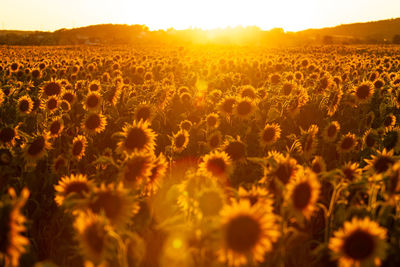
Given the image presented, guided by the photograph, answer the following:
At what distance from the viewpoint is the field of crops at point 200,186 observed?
2018 mm

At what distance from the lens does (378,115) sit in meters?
8.50

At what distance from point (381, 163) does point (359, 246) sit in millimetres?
1606

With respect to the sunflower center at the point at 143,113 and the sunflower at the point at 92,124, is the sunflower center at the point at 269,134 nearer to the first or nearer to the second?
the sunflower center at the point at 143,113

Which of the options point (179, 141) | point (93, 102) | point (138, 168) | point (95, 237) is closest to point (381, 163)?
point (138, 168)

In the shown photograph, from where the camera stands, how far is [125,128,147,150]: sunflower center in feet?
13.3

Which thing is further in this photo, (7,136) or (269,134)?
(269,134)

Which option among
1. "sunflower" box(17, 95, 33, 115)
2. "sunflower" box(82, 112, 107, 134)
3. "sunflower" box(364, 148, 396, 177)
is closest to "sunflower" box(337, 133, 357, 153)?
"sunflower" box(364, 148, 396, 177)

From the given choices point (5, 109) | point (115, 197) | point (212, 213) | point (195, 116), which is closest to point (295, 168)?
point (212, 213)

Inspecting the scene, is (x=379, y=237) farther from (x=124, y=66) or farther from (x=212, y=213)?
(x=124, y=66)

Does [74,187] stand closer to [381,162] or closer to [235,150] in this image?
[235,150]

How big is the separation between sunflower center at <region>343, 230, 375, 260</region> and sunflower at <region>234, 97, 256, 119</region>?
4.88m

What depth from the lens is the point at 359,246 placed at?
6.75 ft

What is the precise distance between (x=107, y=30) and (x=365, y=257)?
127 meters

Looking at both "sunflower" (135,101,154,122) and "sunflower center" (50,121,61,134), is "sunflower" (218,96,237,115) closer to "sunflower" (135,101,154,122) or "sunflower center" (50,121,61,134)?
"sunflower" (135,101,154,122)
